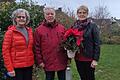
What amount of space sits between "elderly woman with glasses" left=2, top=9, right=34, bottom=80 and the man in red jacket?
18 cm

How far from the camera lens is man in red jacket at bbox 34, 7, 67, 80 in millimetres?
6922

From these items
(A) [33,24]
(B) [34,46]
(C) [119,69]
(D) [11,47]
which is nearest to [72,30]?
(B) [34,46]

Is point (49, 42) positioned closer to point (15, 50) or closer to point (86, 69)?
point (15, 50)

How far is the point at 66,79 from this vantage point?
7180 mm

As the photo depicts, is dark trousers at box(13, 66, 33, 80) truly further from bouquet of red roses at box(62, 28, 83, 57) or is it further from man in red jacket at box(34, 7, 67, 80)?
bouquet of red roses at box(62, 28, 83, 57)

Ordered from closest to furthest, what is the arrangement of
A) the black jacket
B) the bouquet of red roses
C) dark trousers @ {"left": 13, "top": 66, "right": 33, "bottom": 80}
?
dark trousers @ {"left": 13, "top": 66, "right": 33, "bottom": 80} < the bouquet of red roses < the black jacket

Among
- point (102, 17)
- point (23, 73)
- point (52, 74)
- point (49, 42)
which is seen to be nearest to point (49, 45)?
point (49, 42)

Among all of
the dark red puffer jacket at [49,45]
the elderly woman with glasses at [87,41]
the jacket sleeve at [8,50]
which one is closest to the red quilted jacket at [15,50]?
the jacket sleeve at [8,50]

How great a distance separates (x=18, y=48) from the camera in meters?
6.62

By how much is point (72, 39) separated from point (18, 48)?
3.57 feet

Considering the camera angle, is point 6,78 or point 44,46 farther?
point 6,78

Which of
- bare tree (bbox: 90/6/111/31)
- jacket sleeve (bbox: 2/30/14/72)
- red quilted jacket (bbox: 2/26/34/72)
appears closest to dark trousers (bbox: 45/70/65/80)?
red quilted jacket (bbox: 2/26/34/72)

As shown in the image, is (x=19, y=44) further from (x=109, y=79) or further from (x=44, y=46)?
(x=109, y=79)

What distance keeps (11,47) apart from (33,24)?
357cm
